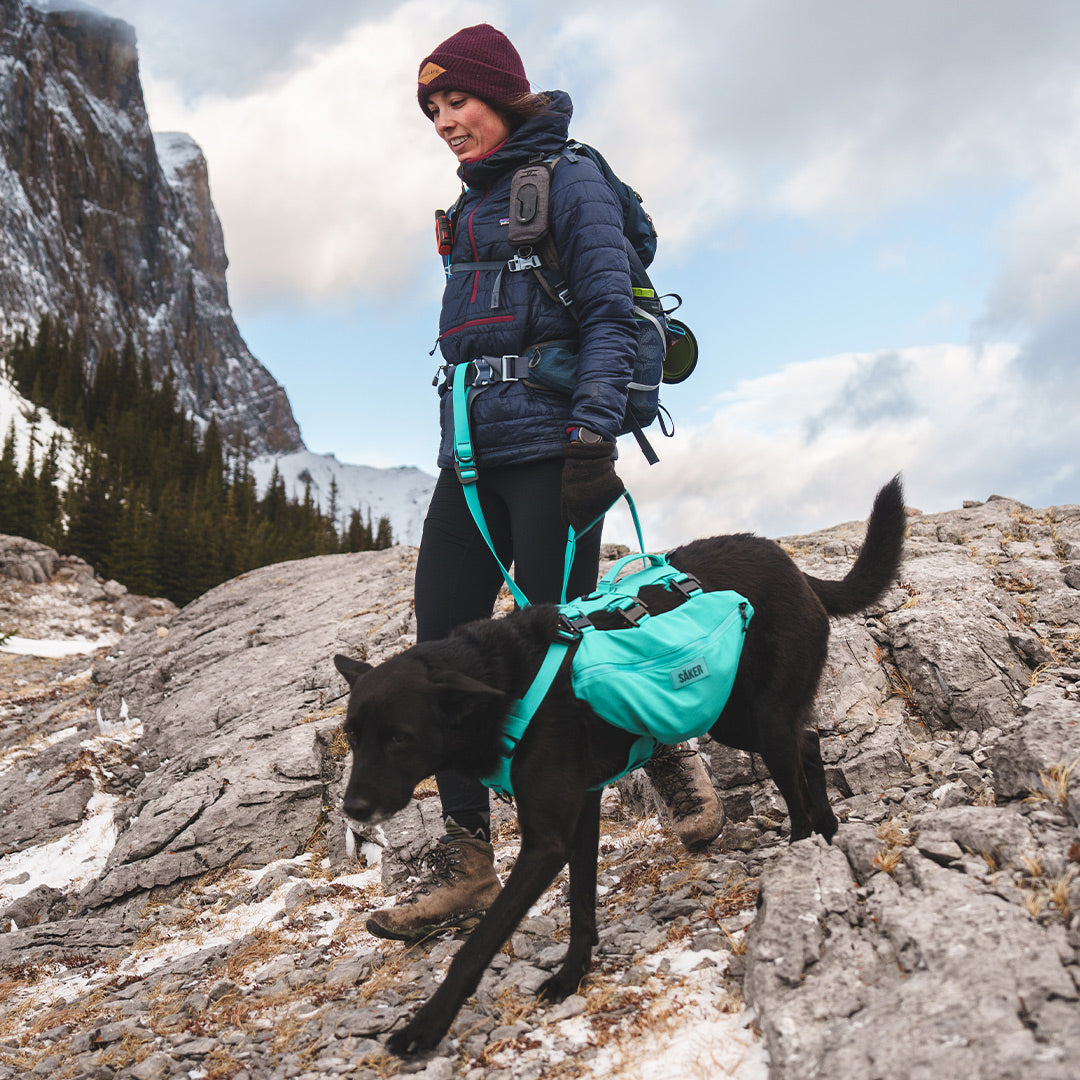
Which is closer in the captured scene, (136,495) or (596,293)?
(596,293)

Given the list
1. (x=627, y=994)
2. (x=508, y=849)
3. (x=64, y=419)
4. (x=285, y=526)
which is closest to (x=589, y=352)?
(x=627, y=994)

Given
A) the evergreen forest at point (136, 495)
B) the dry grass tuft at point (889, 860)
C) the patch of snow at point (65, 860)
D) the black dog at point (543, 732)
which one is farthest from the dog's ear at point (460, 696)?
the evergreen forest at point (136, 495)

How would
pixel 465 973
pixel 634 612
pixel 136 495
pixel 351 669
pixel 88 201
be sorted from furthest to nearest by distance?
pixel 88 201
pixel 136 495
pixel 351 669
pixel 634 612
pixel 465 973

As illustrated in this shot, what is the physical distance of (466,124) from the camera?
366 centimetres

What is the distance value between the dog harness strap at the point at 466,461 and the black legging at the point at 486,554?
0.35 feet

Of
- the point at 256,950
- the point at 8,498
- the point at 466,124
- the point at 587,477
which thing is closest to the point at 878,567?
the point at 587,477

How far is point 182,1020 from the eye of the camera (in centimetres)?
339

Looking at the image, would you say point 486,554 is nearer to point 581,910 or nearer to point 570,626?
point 570,626

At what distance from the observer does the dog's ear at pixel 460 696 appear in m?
2.82

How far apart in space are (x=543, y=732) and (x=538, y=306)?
1.87m

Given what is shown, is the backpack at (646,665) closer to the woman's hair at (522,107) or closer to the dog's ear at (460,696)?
the dog's ear at (460,696)

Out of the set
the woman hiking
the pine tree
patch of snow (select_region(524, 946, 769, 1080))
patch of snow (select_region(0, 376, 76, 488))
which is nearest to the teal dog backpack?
the woman hiking

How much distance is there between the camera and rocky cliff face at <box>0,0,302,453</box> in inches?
4097

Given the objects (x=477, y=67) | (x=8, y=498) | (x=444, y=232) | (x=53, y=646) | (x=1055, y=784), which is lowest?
(x=1055, y=784)
